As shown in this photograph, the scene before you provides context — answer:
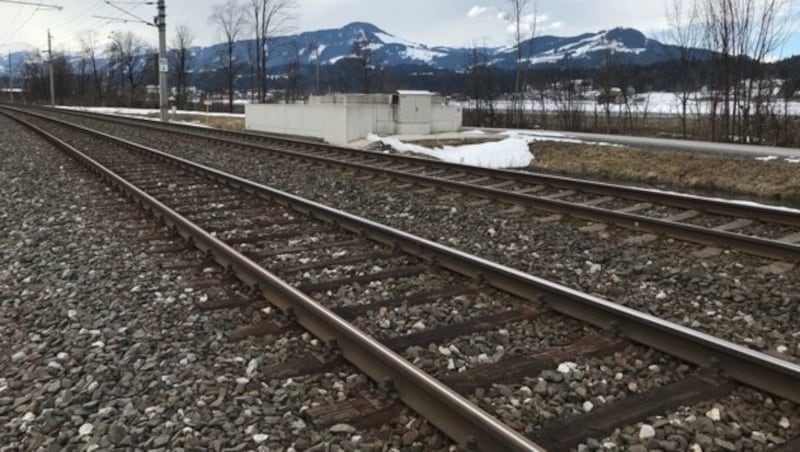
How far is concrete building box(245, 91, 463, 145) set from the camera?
24.4m

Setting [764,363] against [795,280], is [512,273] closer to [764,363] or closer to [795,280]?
[764,363]

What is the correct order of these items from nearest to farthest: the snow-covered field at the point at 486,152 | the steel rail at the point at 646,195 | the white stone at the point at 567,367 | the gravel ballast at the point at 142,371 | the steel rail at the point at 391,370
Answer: the steel rail at the point at 391,370 → the gravel ballast at the point at 142,371 → the white stone at the point at 567,367 → the steel rail at the point at 646,195 → the snow-covered field at the point at 486,152

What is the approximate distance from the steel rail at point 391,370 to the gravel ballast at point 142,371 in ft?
0.31

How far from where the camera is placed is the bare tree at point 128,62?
97838 mm

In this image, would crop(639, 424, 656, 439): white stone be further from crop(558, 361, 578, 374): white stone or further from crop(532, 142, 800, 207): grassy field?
crop(532, 142, 800, 207): grassy field

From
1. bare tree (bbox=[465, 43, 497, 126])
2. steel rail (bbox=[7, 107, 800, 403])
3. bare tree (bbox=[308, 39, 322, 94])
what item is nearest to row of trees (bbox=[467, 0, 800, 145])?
bare tree (bbox=[465, 43, 497, 126])

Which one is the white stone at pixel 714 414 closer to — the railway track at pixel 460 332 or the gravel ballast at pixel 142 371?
the railway track at pixel 460 332

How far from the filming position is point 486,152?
67.6ft

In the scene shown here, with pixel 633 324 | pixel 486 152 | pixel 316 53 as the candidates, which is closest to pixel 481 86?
pixel 486 152

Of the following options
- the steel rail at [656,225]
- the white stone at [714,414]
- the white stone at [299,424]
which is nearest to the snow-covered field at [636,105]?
the steel rail at [656,225]

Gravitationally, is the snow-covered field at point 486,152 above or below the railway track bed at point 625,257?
above

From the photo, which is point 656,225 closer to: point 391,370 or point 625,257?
point 625,257

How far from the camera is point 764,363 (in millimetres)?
3867

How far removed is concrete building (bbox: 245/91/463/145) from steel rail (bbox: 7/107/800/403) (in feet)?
56.6
